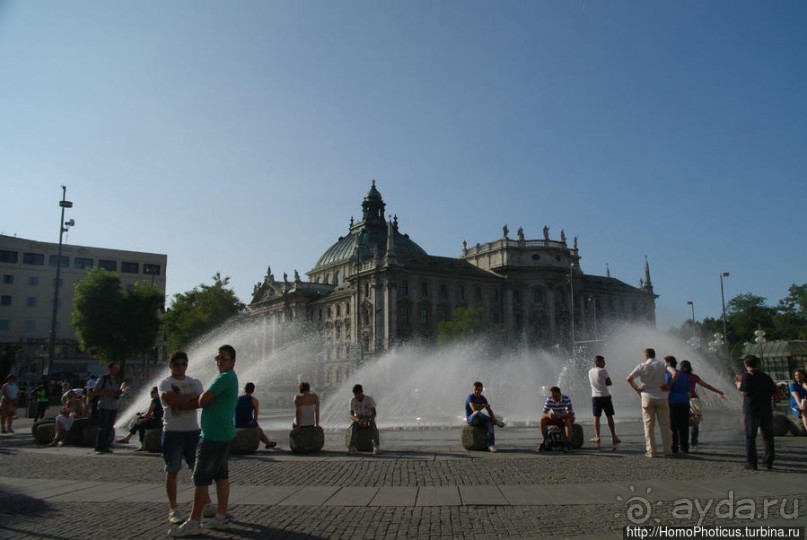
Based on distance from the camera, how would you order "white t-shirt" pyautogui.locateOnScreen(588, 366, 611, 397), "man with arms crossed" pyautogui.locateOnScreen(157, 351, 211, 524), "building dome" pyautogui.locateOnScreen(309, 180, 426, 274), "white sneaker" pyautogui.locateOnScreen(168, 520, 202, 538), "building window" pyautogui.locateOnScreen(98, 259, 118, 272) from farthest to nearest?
"building dome" pyautogui.locateOnScreen(309, 180, 426, 274) < "building window" pyautogui.locateOnScreen(98, 259, 118, 272) < "white t-shirt" pyautogui.locateOnScreen(588, 366, 611, 397) < "man with arms crossed" pyautogui.locateOnScreen(157, 351, 211, 524) < "white sneaker" pyautogui.locateOnScreen(168, 520, 202, 538)

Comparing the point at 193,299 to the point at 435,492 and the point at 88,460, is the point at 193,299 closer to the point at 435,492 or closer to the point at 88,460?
the point at 88,460

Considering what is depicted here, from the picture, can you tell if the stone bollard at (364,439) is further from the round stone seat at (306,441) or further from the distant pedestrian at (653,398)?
the distant pedestrian at (653,398)

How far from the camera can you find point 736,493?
29.0ft

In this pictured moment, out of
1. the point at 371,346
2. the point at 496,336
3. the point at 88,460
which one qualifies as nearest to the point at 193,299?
the point at 371,346

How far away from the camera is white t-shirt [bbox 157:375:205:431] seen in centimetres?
805

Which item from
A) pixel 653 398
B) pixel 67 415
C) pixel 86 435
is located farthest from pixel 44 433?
pixel 653 398

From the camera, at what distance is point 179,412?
8.03 m

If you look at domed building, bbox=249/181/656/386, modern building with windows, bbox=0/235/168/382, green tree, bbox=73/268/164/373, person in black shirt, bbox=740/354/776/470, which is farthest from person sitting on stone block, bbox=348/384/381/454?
modern building with windows, bbox=0/235/168/382

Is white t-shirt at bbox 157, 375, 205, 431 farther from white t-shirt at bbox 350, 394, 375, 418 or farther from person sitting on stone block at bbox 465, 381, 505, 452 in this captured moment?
person sitting on stone block at bbox 465, 381, 505, 452

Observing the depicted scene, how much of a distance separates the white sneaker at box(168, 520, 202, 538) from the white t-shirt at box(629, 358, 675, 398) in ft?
28.3

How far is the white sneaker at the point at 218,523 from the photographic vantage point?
7.34 m

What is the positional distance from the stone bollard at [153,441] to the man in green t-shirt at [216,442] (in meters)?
8.18

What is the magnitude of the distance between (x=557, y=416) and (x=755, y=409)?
165 inches

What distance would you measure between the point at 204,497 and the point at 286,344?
93.0 m
